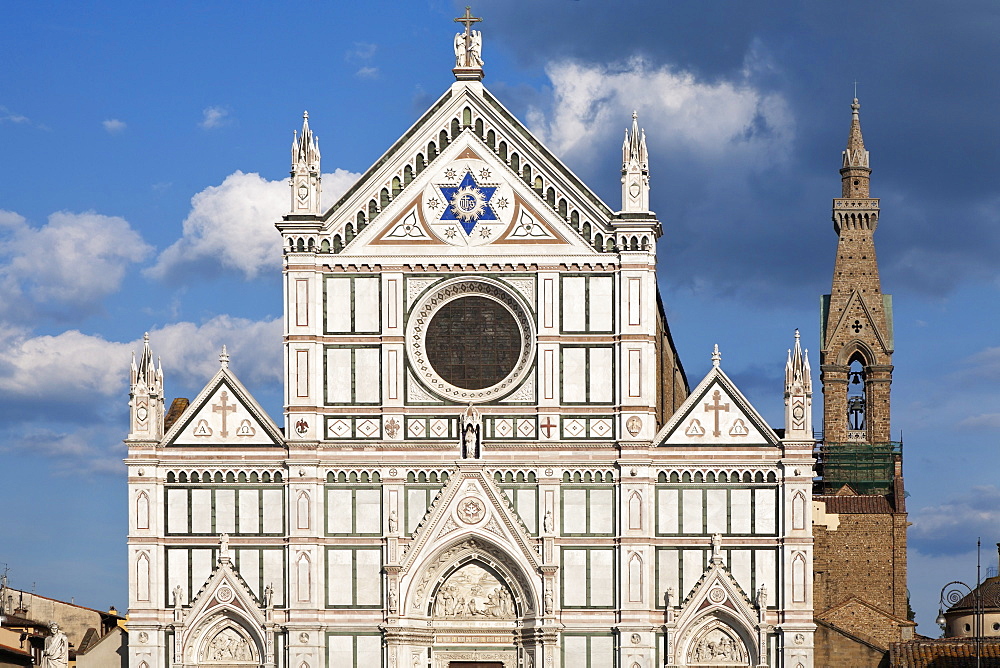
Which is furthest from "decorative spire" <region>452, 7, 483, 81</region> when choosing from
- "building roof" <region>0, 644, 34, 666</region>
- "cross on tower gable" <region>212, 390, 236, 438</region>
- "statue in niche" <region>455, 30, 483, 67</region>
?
"building roof" <region>0, 644, 34, 666</region>

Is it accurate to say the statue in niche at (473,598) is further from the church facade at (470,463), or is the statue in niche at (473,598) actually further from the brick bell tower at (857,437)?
the brick bell tower at (857,437)

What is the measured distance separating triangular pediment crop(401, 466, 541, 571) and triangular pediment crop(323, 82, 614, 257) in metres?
5.61

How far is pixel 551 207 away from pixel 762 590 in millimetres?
10510

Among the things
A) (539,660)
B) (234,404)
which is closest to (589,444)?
(539,660)

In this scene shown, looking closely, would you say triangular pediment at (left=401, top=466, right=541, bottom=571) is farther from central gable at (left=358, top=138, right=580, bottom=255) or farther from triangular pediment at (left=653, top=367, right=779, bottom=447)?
central gable at (left=358, top=138, right=580, bottom=255)

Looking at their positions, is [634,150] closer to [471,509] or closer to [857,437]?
[471,509]

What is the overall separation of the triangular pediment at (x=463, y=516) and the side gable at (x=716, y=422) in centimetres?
418

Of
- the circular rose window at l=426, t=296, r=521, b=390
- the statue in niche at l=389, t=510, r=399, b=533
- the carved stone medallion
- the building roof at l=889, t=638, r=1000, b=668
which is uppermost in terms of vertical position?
the circular rose window at l=426, t=296, r=521, b=390

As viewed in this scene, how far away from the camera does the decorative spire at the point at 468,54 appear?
48.1m

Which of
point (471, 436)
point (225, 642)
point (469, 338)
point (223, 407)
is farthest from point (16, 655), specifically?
point (469, 338)

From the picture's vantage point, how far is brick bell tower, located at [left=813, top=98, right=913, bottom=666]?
68.6 m

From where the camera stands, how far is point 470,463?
1843 inches

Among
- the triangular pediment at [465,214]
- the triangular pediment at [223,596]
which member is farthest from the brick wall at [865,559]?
the triangular pediment at [223,596]

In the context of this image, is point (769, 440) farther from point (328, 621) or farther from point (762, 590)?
point (328, 621)
